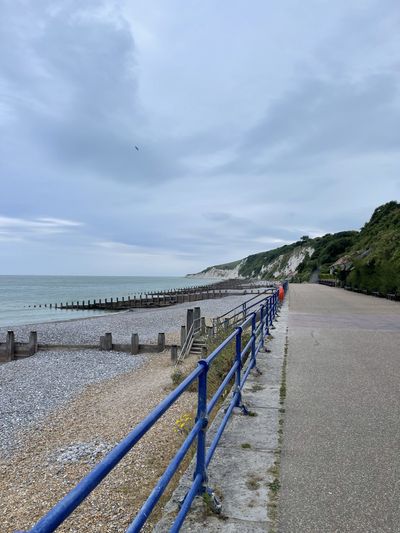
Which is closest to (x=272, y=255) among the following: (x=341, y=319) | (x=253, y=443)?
(x=341, y=319)

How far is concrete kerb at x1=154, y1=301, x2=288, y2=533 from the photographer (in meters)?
2.96

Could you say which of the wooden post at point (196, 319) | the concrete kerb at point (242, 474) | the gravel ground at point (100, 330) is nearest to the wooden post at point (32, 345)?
the gravel ground at point (100, 330)

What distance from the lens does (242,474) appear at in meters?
3.71

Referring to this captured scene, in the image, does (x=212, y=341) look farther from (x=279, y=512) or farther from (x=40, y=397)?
(x=279, y=512)

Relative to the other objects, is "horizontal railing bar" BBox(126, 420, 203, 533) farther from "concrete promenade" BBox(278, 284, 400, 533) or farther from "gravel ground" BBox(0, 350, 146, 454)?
"gravel ground" BBox(0, 350, 146, 454)

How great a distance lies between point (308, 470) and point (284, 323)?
1160 cm

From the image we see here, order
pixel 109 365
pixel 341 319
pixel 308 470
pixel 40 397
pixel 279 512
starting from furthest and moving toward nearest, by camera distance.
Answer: pixel 341 319 < pixel 109 365 < pixel 40 397 < pixel 308 470 < pixel 279 512

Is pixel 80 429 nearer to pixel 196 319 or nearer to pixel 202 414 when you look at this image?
pixel 202 414

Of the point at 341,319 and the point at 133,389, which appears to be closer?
the point at 133,389

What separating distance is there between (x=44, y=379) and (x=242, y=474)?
11489 millimetres

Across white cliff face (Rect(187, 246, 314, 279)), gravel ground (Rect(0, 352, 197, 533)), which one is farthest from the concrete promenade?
white cliff face (Rect(187, 246, 314, 279))

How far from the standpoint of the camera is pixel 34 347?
17703mm

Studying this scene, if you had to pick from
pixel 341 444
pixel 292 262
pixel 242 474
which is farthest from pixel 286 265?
pixel 242 474

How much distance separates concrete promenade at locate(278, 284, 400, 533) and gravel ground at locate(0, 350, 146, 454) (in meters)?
6.11
